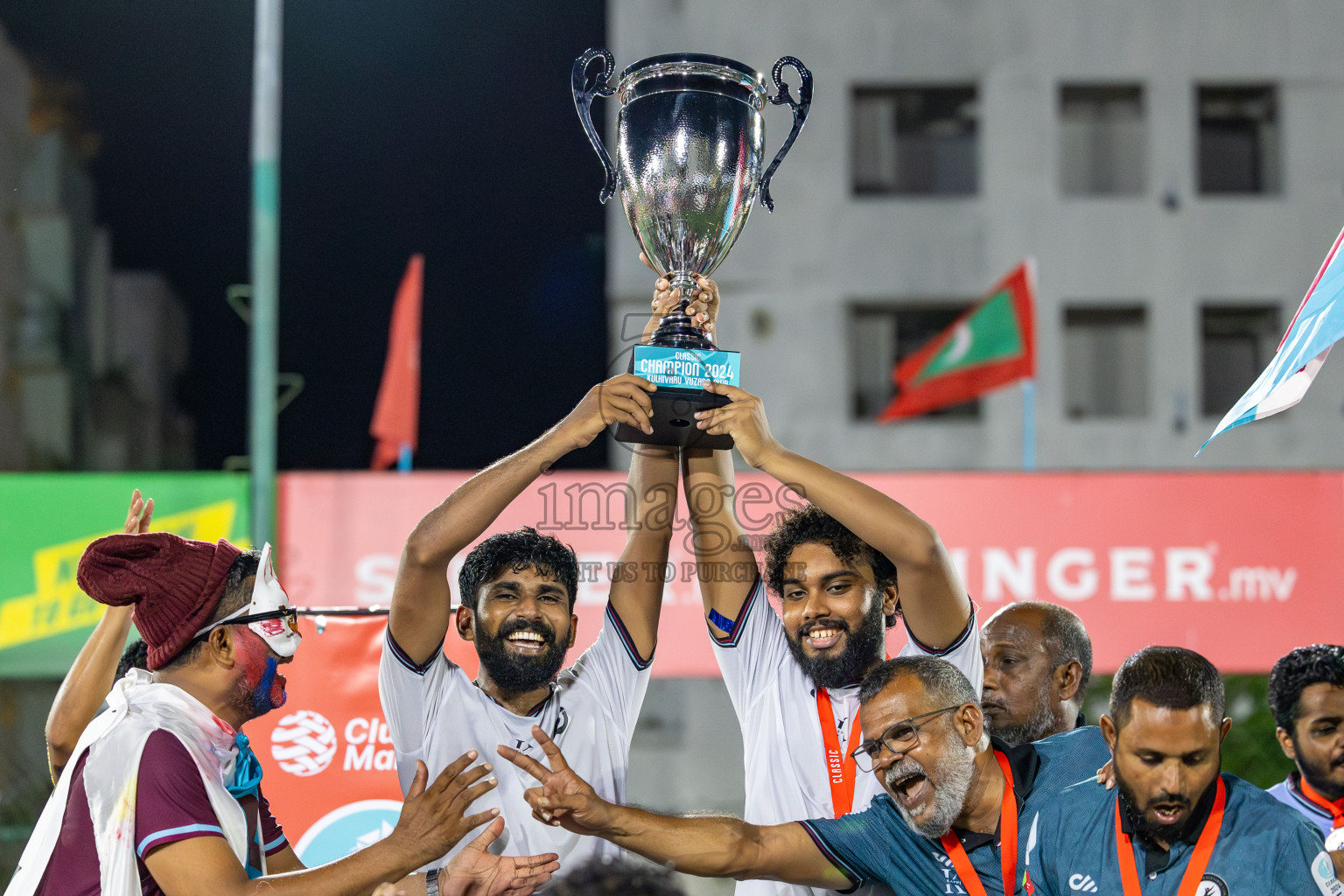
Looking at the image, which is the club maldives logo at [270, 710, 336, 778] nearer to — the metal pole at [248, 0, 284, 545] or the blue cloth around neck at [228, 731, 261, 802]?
the blue cloth around neck at [228, 731, 261, 802]

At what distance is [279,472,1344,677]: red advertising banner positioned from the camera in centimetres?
683

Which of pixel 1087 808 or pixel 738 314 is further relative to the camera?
pixel 738 314

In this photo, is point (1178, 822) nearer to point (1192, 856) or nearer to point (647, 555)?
point (1192, 856)

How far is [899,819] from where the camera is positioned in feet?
10.5

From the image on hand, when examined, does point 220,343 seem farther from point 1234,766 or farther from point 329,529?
point 1234,766

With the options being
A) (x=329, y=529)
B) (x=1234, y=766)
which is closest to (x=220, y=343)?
(x=329, y=529)

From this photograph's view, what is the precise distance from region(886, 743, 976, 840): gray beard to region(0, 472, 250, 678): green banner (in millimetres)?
4519

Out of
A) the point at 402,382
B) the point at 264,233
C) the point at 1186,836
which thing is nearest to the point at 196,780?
the point at 1186,836

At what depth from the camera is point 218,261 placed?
20.3 meters

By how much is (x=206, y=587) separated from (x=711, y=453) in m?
1.60

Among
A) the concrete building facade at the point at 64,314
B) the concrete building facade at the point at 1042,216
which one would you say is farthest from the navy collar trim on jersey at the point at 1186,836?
the concrete building facade at the point at 64,314

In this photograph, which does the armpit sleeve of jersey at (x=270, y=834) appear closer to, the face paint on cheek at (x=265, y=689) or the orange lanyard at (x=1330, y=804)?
the face paint on cheek at (x=265, y=689)

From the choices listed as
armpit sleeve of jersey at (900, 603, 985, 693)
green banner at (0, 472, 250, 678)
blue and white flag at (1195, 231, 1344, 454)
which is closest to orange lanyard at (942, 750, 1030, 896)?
armpit sleeve of jersey at (900, 603, 985, 693)

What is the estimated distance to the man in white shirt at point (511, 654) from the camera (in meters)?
3.37
